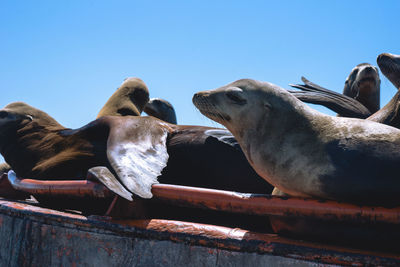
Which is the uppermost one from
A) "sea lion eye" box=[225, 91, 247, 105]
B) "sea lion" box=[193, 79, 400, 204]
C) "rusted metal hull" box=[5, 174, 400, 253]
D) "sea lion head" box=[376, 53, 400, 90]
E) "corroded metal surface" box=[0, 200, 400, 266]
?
"sea lion head" box=[376, 53, 400, 90]

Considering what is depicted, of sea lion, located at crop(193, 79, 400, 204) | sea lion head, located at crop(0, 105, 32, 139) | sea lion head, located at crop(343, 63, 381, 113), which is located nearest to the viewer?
sea lion, located at crop(193, 79, 400, 204)

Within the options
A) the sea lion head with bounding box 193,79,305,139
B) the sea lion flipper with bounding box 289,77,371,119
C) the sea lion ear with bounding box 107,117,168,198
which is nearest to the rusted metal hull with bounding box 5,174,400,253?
the sea lion ear with bounding box 107,117,168,198

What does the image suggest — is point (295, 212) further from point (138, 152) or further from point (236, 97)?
point (138, 152)

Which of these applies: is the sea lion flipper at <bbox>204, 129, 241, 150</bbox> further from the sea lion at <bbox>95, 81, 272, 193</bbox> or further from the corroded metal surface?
the corroded metal surface

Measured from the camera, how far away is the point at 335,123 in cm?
173

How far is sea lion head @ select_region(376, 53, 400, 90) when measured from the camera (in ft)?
9.77

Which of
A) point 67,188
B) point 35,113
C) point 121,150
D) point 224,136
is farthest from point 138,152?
point 35,113

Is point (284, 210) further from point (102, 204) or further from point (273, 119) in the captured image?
point (102, 204)

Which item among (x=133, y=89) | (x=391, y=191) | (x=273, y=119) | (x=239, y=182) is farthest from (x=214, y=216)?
(x=133, y=89)

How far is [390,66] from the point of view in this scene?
3.00 meters

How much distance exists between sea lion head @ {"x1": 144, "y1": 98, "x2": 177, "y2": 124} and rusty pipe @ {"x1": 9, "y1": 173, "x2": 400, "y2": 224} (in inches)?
→ 139

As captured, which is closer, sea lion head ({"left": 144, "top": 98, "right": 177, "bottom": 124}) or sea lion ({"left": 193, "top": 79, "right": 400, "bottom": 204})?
sea lion ({"left": 193, "top": 79, "right": 400, "bottom": 204})

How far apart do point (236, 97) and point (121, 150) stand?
2.76 feet

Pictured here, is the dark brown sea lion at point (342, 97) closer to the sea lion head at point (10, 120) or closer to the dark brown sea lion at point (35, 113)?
the dark brown sea lion at point (35, 113)
